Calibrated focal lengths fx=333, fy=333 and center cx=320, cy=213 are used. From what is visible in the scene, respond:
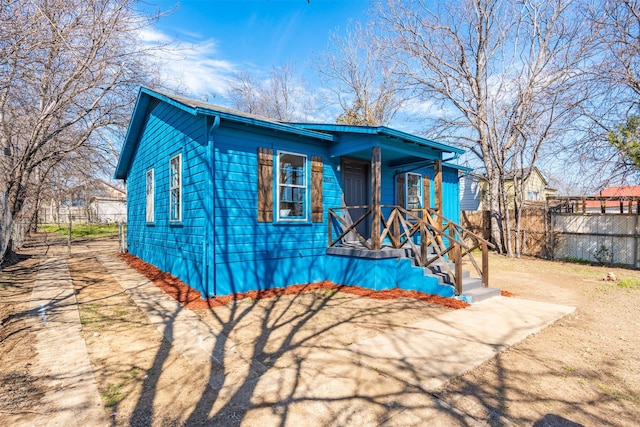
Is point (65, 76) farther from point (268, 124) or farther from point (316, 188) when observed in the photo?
point (316, 188)

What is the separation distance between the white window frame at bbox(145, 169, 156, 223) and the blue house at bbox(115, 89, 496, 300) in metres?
0.33

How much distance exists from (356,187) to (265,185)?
3.04 meters

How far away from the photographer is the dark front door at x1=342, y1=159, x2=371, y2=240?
868cm

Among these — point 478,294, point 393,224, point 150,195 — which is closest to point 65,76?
point 150,195

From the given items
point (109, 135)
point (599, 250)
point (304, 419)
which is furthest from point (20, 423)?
point (599, 250)

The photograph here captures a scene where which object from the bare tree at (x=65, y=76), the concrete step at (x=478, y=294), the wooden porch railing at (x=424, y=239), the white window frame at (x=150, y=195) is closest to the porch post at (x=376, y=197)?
the wooden porch railing at (x=424, y=239)

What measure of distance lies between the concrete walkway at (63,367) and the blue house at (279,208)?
6.81 ft

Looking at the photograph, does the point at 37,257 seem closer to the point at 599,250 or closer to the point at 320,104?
the point at 320,104

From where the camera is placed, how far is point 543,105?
12977 mm

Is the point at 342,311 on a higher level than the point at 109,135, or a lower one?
lower

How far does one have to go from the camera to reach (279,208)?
7.16 m

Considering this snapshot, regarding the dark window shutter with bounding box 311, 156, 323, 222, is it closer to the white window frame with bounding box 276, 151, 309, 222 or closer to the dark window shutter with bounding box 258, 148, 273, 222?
the white window frame with bounding box 276, 151, 309, 222

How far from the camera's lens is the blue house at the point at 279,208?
6.21 m

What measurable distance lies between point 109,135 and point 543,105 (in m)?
17.3
